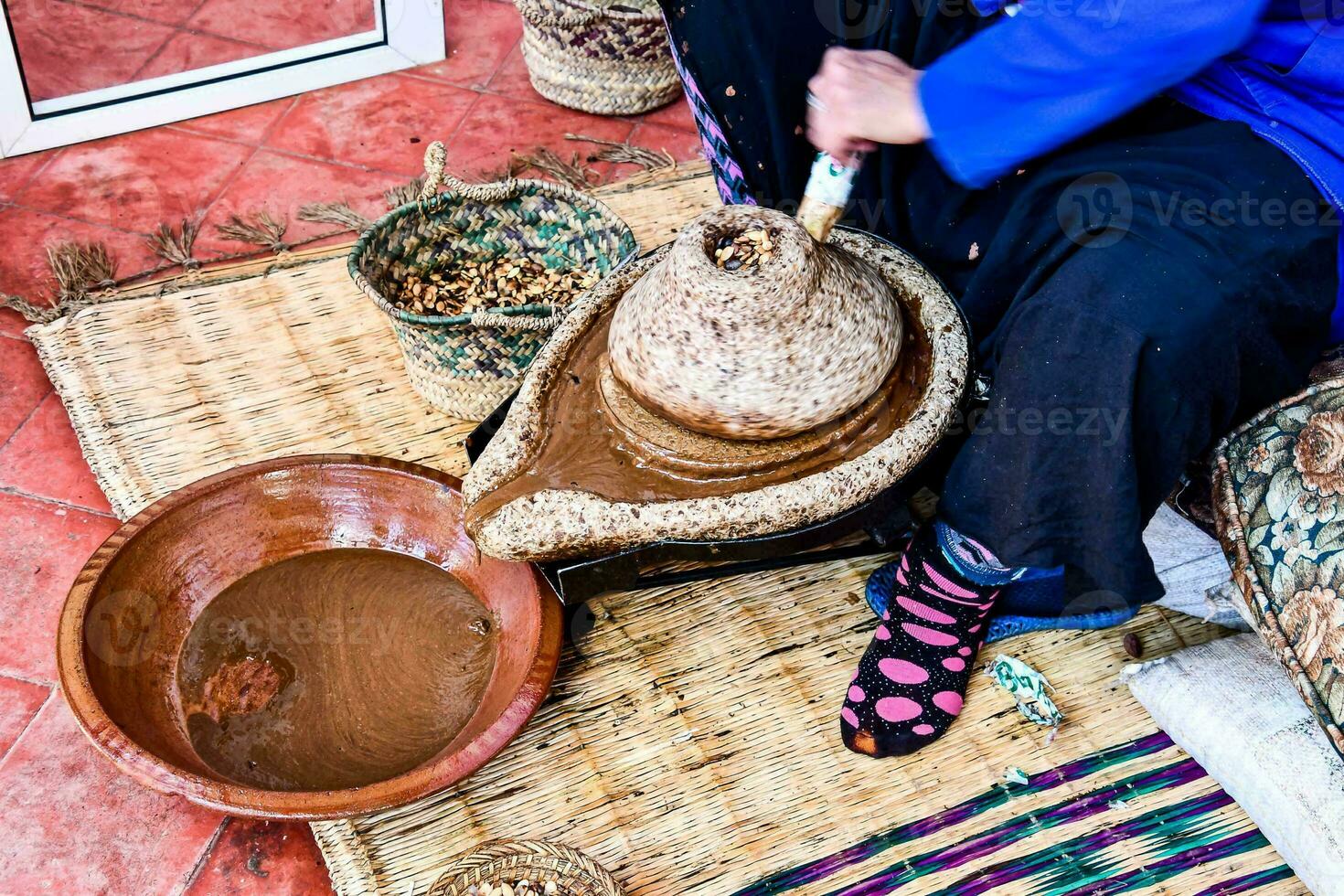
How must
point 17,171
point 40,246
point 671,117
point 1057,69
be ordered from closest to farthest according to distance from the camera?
point 1057,69 < point 40,246 < point 17,171 < point 671,117

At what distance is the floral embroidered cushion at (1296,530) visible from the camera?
154 cm

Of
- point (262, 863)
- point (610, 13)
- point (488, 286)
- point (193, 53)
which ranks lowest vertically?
point (262, 863)

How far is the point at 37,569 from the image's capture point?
2090mm

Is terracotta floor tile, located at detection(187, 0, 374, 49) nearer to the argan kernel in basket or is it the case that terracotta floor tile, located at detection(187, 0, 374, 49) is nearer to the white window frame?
the white window frame

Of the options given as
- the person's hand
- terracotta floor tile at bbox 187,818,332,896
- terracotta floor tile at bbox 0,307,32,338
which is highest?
the person's hand

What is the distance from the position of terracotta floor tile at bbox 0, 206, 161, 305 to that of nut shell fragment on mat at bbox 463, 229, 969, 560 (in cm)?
150

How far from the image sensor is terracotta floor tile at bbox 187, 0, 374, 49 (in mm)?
3230

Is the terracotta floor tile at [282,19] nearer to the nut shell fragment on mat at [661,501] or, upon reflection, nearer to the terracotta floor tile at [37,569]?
the terracotta floor tile at [37,569]

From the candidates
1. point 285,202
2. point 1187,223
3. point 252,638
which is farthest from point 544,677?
point 285,202

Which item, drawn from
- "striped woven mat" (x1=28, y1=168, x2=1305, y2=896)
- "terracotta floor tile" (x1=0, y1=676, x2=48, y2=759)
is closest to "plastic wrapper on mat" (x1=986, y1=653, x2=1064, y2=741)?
"striped woven mat" (x1=28, y1=168, x2=1305, y2=896)

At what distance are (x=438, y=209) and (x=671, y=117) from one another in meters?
1.22

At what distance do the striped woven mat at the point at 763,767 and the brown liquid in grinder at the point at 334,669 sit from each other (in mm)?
135

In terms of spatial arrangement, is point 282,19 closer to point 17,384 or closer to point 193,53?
point 193,53

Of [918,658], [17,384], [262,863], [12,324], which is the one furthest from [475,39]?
[262,863]
